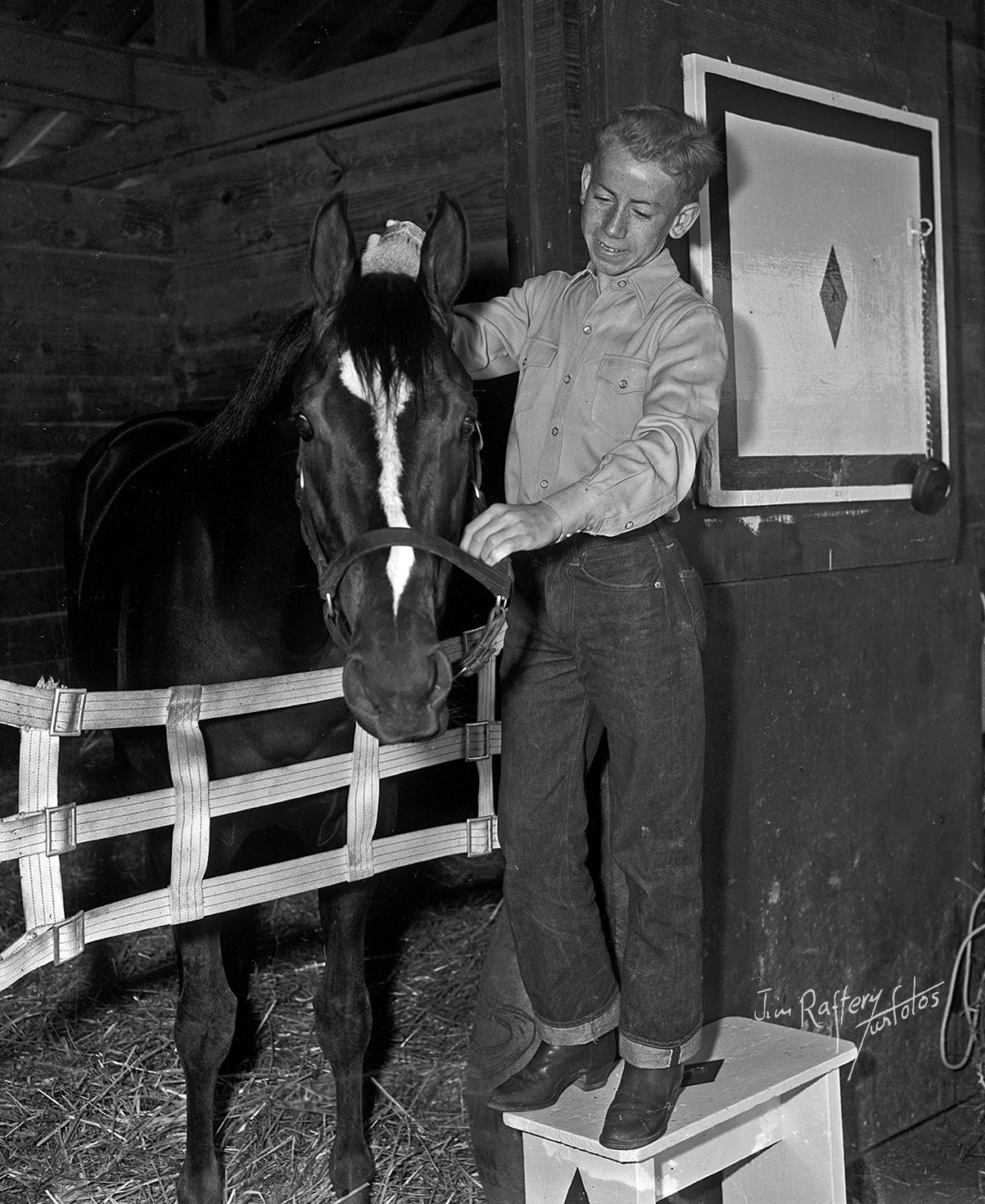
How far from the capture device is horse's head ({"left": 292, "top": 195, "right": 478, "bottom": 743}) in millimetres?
1614

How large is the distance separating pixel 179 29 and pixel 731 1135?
10.1 feet

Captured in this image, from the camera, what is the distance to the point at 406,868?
4199mm

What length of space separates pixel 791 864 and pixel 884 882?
39cm

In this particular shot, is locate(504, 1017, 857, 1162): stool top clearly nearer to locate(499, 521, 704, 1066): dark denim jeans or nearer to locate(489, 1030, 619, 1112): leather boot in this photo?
locate(489, 1030, 619, 1112): leather boot

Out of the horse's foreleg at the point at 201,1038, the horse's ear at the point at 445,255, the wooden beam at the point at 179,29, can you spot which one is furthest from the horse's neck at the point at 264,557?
the wooden beam at the point at 179,29

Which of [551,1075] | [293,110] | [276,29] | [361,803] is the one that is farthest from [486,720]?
[293,110]

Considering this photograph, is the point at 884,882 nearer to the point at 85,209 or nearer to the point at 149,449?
the point at 149,449

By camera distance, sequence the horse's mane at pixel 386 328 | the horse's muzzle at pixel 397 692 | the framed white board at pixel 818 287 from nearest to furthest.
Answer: the horse's muzzle at pixel 397 692
the horse's mane at pixel 386 328
the framed white board at pixel 818 287

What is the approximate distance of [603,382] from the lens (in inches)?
81.0

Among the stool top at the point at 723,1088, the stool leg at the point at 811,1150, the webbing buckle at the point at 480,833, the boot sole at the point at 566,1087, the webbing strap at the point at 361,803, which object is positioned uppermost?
the webbing strap at the point at 361,803

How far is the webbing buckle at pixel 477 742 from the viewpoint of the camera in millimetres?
2619

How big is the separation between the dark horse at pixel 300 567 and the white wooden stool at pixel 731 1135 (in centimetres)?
64

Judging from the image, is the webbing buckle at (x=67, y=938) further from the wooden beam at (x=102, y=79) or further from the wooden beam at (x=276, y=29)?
the wooden beam at (x=276, y=29)

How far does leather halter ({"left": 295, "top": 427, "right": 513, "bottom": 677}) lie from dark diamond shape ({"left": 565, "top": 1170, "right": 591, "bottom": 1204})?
101 cm
